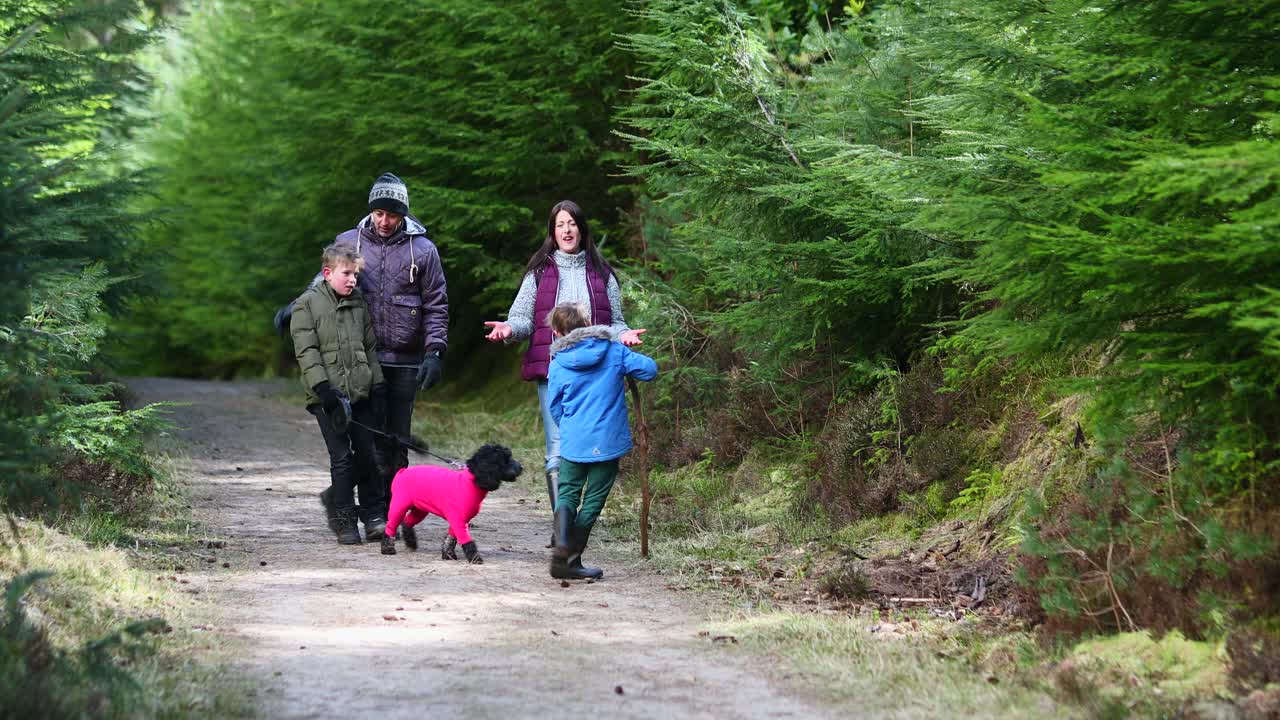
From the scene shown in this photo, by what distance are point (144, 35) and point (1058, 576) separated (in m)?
16.1

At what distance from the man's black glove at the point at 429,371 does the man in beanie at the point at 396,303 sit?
1 centimetres

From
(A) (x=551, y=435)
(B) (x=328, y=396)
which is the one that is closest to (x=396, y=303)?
(B) (x=328, y=396)

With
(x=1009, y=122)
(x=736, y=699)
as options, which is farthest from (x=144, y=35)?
(x=736, y=699)

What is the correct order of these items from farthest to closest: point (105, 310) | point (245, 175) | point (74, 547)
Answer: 1. point (245, 175)
2. point (105, 310)
3. point (74, 547)

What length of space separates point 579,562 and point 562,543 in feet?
0.60

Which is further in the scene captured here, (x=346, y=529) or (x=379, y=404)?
(x=379, y=404)

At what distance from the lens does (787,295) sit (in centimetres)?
951

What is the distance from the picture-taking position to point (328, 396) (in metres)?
8.73

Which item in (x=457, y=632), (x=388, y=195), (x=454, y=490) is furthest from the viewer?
(x=388, y=195)

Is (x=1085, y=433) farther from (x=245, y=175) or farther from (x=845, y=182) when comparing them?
(x=245, y=175)

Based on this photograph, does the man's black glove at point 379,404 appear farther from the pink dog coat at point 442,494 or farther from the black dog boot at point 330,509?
the pink dog coat at point 442,494

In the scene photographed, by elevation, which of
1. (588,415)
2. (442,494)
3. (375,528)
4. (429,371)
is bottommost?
(375,528)

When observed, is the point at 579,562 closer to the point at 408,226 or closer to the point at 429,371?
the point at 429,371

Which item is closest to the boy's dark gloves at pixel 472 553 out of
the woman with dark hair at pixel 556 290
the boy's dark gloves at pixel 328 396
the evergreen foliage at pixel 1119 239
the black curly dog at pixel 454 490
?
the black curly dog at pixel 454 490
